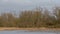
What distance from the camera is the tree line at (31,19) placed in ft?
88.5

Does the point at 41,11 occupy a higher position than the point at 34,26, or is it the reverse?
→ the point at 41,11

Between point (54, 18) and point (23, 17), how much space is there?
465 centimetres

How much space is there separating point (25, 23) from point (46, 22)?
10.4ft

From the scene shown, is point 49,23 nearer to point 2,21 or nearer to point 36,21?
point 36,21

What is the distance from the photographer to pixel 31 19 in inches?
1092

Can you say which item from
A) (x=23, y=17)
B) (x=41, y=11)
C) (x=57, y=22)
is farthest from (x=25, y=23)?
(x=57, y=22)

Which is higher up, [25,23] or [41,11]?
[41,11]

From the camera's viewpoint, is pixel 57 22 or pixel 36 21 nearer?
pixel 57 22

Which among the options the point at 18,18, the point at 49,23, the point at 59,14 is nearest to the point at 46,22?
the point at 49,23

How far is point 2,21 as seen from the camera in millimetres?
28188

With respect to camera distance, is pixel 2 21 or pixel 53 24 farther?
pixel 2 21

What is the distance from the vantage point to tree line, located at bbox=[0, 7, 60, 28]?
1062 inches

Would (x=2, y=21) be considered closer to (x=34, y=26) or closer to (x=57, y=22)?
(x=34, y=26)

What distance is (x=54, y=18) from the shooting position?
26.6 meters
